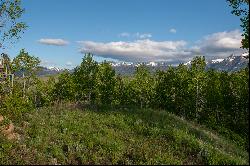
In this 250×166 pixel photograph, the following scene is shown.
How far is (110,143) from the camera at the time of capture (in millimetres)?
25141

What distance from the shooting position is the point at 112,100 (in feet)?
285

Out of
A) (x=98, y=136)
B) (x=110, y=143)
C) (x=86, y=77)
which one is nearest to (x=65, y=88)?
(x=86, y=77)

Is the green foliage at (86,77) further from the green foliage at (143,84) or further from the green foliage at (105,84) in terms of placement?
the green foliage at (143,84)

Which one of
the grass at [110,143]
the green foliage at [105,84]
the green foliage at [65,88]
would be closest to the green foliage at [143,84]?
the green foliage at [105,84]

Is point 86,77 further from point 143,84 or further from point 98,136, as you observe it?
point 98,136

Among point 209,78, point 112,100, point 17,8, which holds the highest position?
point 17,8

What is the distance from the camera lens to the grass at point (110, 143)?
22.9m

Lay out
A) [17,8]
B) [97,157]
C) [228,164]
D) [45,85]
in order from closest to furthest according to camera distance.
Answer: [228,164], [97,157], [17,8], [45,85]

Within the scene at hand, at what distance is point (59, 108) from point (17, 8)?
13.9m

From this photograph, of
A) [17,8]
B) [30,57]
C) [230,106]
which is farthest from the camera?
[30,57]

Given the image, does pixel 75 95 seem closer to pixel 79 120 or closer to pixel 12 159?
pixel 79 120

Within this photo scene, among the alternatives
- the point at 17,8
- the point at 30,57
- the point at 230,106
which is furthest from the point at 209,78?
the point at 17,8

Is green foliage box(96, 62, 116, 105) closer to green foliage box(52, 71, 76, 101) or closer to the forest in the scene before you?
green foliage box(52, 71, 76, 101)

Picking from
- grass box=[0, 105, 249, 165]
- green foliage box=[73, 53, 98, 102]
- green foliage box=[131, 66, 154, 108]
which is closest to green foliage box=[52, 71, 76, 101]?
green foliage box=[73, 53, 98, 102]
